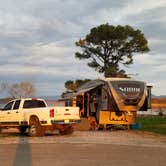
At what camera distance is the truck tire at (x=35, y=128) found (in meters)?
25.0

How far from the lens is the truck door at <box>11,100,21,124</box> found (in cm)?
2684

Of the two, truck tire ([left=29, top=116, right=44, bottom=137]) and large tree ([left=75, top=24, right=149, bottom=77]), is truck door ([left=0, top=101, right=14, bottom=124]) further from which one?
large tree ([left=75, top=24, right=149, bottom=77])

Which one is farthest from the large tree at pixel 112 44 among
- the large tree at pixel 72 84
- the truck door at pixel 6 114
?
the truck door at pixel 6 114

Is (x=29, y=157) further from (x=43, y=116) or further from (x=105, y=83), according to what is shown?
(x=105, y=83)

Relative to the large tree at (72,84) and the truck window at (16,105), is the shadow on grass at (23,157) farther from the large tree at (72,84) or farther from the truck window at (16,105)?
the large tree at (72,84)

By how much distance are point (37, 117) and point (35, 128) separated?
551mm

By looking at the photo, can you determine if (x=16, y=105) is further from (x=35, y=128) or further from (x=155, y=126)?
(x=155, y=126)

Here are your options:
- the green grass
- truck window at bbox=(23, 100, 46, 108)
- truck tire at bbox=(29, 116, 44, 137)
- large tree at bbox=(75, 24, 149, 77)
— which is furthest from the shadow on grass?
large tree at bbox=(75, 24, 149, 77)

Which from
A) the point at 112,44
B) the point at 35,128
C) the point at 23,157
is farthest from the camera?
the point at 112,44

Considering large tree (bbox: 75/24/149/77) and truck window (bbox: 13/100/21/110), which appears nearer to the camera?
truck window (bbox: 13/100/21/110)

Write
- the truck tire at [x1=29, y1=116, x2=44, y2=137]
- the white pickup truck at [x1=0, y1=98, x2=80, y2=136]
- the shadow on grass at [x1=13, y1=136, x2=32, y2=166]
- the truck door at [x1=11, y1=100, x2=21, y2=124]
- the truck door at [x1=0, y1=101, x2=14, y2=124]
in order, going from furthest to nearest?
the truck door at [x1=0, y1=101, x2=14, y2=124] → the truck door at [x1=11, y1=100, x2=21, y2=124] → the truck tire at [x1=29, y1=116, x2=44, y2=137] → the white pickup truck at [x1=0, y1=98, x2=80, y2=136] → the shadow on grass at [x1=13, y1=136, x2=32, y2=166]

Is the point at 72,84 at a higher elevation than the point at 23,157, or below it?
higher

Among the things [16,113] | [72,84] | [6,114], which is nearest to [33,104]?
[16,113]

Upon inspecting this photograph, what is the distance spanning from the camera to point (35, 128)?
2523 cm
